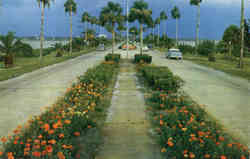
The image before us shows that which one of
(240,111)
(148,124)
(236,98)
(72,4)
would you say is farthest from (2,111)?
(72,4)

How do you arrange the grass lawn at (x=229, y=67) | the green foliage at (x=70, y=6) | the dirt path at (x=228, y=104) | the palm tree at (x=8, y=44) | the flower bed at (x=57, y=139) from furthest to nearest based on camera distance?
the green foliage at (x=70, y=6)
the palm tree at (x=8, y=44)
the grass lawn at (x=229, y=67)
the dirt path at (x=228, y=104)
the flower bed at (x=57, y=139)

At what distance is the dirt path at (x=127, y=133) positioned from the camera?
484 cm

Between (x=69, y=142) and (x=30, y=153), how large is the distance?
29.8 inches

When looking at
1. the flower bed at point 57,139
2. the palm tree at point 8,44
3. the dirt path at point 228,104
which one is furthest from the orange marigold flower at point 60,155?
the palm tree at point 8,44

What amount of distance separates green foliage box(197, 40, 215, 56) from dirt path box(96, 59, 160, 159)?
142 feet

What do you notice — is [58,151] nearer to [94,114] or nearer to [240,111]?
[94,114]

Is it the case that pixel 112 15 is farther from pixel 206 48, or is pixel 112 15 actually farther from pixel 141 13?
pixel 206 48

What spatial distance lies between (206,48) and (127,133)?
50994mm

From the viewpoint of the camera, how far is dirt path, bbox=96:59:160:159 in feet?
15.9

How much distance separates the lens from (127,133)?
6.00 meters

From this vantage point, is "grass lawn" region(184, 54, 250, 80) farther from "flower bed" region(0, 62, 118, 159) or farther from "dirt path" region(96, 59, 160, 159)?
"flower bed" region(0, 62, 118, 159)

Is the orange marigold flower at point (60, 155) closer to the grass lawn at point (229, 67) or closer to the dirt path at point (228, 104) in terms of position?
the dirt path at point (228, 104)

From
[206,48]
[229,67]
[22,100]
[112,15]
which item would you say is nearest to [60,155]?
Answer: [22,100]

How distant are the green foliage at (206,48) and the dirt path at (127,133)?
43353mm
